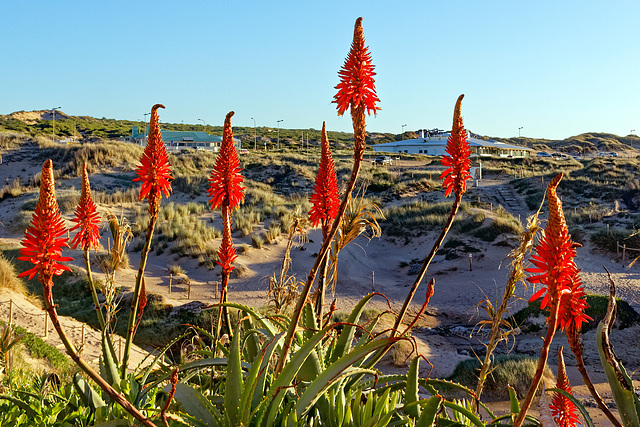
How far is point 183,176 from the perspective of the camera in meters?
32.4

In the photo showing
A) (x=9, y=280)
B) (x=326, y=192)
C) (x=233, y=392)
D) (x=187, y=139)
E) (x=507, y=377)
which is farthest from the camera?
(x=187, y=139)

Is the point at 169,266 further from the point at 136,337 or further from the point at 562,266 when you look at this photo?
the point at 562,266

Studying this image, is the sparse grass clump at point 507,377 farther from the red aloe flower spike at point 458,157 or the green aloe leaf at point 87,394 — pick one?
the green aloe leaf at point 87,394

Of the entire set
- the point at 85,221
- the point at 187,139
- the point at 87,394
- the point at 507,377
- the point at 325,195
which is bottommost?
the point at 507,377

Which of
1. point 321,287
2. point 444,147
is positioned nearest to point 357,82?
point 321,287

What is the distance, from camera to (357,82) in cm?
210

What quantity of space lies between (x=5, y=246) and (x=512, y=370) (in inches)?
652

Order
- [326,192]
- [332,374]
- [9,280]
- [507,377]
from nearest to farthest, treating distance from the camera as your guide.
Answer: [332,374] → [326,192] → [507,377] → [9,280]

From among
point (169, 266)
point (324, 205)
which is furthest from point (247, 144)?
point (324, 205)

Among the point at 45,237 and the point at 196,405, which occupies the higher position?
the point at 45,237

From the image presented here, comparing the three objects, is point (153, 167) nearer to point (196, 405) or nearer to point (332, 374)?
point (196, 405)

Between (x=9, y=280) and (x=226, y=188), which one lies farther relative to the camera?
(x=9, y=280)

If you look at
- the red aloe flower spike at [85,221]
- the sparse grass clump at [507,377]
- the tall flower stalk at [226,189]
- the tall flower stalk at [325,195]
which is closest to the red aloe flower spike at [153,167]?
the red aloe flower spike at [85,221]

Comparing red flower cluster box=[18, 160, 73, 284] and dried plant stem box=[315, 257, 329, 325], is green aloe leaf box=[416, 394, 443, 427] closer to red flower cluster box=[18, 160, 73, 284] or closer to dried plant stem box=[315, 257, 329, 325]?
dried plant stem box=[315, 257, 329, 325]
